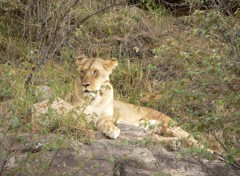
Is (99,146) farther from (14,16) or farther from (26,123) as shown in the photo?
(14,16)

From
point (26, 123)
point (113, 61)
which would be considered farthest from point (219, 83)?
point (113, 61)

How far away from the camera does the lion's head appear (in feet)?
26.0

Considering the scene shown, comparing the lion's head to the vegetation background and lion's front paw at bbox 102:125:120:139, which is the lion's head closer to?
the vegetation background

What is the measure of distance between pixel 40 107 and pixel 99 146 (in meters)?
0.68

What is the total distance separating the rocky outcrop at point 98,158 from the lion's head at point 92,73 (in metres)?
0.74

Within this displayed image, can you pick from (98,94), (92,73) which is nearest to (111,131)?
(98,94)

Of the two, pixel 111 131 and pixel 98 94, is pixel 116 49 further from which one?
pixel 111 131

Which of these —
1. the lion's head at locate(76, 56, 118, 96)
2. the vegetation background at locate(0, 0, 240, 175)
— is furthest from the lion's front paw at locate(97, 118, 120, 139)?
the lion's head at locate(76, 56, 118, 96)

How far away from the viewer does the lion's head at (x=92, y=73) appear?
312 inches

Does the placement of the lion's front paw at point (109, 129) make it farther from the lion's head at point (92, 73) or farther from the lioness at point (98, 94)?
the lion's head at point (92, 73)

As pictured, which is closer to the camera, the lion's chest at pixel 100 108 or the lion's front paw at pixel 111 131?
the lion's front paw at pixel 111 131

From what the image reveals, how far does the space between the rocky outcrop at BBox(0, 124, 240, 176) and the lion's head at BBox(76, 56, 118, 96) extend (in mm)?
741

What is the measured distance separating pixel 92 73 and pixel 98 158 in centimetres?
154

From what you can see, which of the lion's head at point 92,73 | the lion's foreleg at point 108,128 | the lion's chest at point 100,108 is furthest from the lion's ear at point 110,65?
the lion's foreleg at point 108,128
